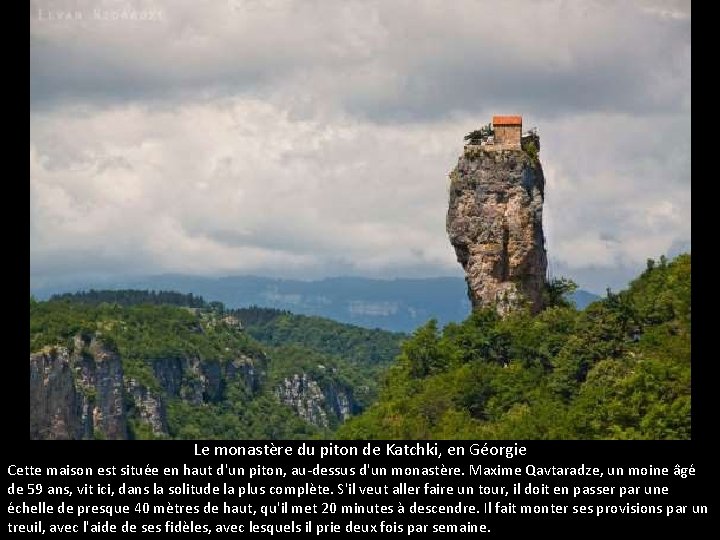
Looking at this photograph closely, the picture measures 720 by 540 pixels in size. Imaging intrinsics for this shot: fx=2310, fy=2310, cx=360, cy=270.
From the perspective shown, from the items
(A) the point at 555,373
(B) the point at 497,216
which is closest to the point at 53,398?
(B) the point at 497,216

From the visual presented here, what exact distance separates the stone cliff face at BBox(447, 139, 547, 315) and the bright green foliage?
2.85 m

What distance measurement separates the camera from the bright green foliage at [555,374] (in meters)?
82.6

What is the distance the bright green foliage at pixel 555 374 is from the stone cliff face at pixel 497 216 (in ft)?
9.34

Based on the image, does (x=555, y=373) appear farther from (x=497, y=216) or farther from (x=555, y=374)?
(x=497, y=216)

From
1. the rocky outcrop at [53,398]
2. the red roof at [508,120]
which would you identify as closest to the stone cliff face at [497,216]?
the red roof at [508,120]

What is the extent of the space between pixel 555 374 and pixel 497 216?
8289 millimetres

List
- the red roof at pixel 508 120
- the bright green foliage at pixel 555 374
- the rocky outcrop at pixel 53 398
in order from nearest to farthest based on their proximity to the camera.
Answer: the bright green foliage at pixel 555 374 < the red roof at pixel 508 120 < the rocky outcrop at pixel 53 398

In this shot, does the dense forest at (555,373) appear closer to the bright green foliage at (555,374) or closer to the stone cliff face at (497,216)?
the bright green foliage at (555,374)

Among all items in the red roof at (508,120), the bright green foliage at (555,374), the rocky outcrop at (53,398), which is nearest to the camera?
the bright green foliage at (555,374)

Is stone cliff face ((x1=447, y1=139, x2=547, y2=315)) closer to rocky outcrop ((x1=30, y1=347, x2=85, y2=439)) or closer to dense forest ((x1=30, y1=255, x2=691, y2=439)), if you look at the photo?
dense forest ((x1=30, y1=255, x2=691, y2=439))

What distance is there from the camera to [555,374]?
102m
